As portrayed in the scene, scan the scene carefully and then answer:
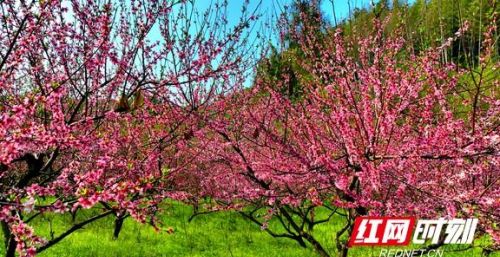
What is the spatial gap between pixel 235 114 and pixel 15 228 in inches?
251

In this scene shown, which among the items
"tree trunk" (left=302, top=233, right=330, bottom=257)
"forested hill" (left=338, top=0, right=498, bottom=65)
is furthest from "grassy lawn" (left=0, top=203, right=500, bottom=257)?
"forested hill" (left=338, top=0, right=498, bottom=65)

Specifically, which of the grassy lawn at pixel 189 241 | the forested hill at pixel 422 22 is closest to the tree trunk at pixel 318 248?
the grassy lawn at pixel 189 241

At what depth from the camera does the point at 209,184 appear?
15.8 metres

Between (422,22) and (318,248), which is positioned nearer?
(318,248)

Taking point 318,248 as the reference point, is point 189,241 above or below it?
below

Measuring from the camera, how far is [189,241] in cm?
1197

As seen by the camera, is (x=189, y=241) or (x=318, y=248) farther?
(x=189, y=241)

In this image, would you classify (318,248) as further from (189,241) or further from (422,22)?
(189,241)

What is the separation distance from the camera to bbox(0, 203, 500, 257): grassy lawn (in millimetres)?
10391

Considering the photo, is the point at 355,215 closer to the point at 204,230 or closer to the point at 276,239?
the point at 276,239

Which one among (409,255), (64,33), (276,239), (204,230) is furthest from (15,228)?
(204,230)

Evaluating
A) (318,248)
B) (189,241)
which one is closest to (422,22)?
(318,248)

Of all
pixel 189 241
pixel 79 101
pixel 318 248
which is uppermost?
pixel 79 101

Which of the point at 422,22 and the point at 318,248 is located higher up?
the point at 422,22
